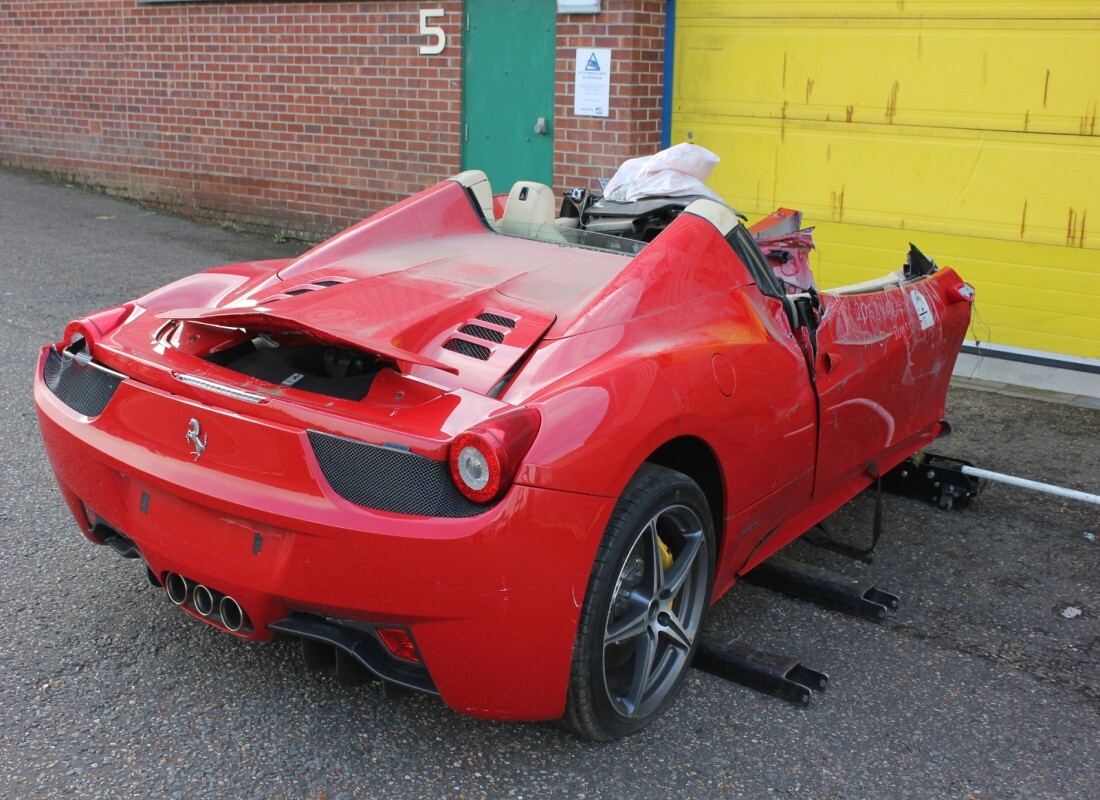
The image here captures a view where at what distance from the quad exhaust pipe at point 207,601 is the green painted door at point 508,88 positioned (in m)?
6.46

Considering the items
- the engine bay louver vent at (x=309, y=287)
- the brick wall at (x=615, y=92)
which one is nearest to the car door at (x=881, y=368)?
the engine bay louver vent at (x=309, y=287)

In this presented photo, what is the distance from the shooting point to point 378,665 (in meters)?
2.69

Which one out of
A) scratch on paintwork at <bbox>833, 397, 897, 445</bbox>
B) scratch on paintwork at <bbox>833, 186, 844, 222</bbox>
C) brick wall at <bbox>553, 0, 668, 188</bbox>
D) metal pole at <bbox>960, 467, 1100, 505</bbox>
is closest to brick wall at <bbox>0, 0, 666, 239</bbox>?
brick wall at <bbox>553, 0, 668, 188</bbox>

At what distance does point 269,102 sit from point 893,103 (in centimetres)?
603

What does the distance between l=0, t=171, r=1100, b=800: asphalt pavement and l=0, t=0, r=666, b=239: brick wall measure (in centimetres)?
507

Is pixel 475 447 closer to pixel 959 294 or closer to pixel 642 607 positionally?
pixel 642 607

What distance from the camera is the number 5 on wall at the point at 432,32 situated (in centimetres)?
942

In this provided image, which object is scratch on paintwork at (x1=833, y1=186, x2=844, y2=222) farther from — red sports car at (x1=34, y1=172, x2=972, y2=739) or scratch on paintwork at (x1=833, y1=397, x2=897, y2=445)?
red sports car at (x1=34, y1=172, x2=972, y2=739)

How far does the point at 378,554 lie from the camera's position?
2535 mm

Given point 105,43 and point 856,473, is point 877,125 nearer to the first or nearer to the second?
point 856,473

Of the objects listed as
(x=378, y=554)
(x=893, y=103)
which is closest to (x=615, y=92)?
(x=893, y=103)

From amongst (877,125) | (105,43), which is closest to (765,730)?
(877,125)

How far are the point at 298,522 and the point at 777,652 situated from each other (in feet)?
5.68

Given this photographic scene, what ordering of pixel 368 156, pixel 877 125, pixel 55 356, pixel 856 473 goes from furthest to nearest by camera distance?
pixel 368 156, pixel 877 125, pixel 856 473, pixel 55 356
